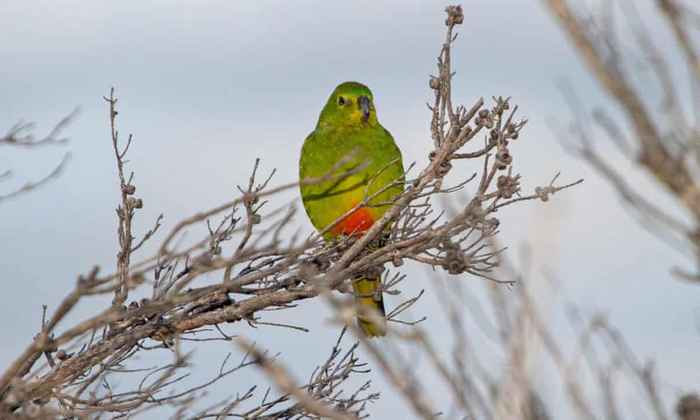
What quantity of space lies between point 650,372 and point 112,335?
14.2ft

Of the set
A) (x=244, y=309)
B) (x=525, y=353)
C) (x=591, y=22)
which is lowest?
(x=525, y=353)

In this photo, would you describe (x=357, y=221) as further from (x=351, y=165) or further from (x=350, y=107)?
(x=350, y=107)

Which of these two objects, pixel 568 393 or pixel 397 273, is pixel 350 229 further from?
pixel 568 393

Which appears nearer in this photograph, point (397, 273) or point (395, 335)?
point (395, 335)

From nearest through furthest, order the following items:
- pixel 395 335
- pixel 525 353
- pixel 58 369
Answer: pixel 395 335 < pixel 525 353 < pixel 58 369

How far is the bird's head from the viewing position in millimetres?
8648

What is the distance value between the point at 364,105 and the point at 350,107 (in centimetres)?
12

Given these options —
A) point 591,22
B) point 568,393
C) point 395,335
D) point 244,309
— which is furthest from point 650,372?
point 244,309

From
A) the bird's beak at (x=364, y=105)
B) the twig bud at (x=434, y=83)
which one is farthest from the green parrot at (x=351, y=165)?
the twig bud at (x=434, y=83)

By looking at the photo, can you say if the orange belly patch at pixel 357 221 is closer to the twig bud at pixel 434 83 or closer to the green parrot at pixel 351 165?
the green parrot at pixel 351 165

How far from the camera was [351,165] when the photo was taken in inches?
320

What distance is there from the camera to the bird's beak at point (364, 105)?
8641 millimetres

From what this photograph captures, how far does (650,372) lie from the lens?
3.12 meters

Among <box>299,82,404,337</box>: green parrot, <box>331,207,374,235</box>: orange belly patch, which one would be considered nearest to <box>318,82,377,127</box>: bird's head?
<box>299,82,404,337</box>: green parrot
